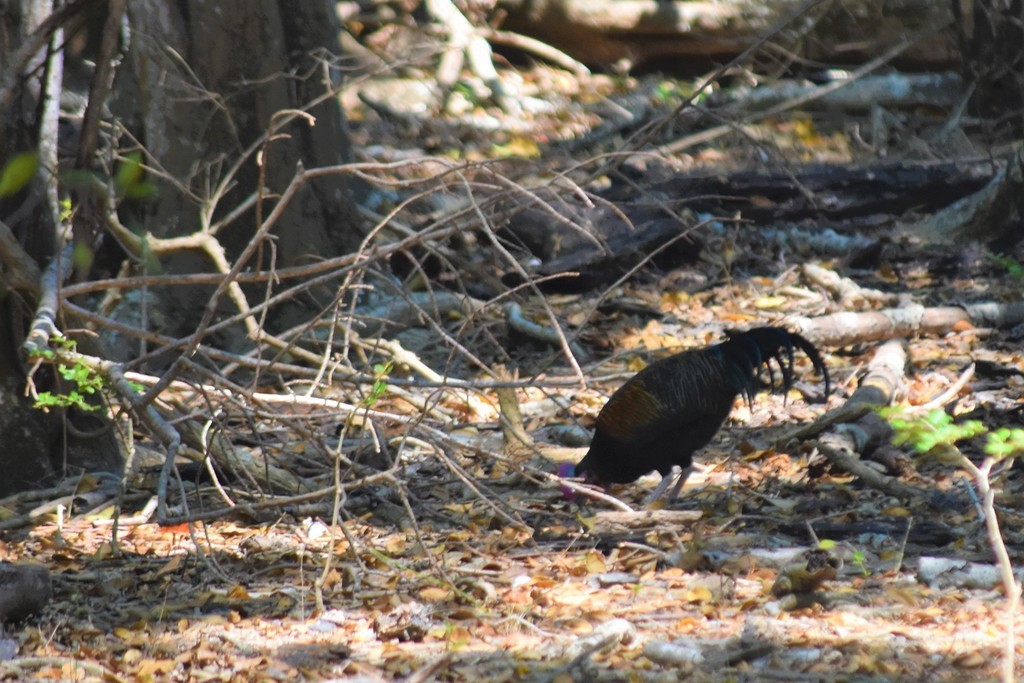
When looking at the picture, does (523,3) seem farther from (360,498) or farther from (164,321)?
(360,498)

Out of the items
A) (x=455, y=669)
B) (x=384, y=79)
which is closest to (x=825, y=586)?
(x=455, y=669)

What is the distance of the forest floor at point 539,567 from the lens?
3455 millimetres

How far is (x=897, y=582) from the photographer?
4000mm

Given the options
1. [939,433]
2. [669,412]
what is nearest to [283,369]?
[669,412]

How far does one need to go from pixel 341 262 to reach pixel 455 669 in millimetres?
1575

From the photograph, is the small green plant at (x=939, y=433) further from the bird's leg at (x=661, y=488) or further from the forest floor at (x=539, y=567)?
the bird's leg at (x=661, y=488)

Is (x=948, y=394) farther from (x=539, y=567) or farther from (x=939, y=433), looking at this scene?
(x=939, y=433)

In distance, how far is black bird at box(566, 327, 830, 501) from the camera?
5.18 m

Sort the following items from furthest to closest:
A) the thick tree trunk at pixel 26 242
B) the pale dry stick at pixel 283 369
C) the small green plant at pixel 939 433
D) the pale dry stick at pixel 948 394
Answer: the pale dry stick at pixel 948 394 < the thick tree trunk at pixel 26 242 < the pale dry stick at pixel 283 369 < the small green plant at pixel 939 433

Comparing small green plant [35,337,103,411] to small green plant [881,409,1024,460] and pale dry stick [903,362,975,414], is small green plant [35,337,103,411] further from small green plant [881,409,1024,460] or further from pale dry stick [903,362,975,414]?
pale dry stick [903,362,975,414]

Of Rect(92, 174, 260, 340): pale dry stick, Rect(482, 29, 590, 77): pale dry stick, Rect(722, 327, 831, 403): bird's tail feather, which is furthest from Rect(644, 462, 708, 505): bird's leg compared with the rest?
Rect(482, 29, 590, 77): pale dry stick

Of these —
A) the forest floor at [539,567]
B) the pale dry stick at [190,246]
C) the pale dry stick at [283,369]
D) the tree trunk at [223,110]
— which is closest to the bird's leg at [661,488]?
the forest floor at [539,567]

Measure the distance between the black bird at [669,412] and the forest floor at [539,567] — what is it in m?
0.21

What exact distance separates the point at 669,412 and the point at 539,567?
1.08 metres
